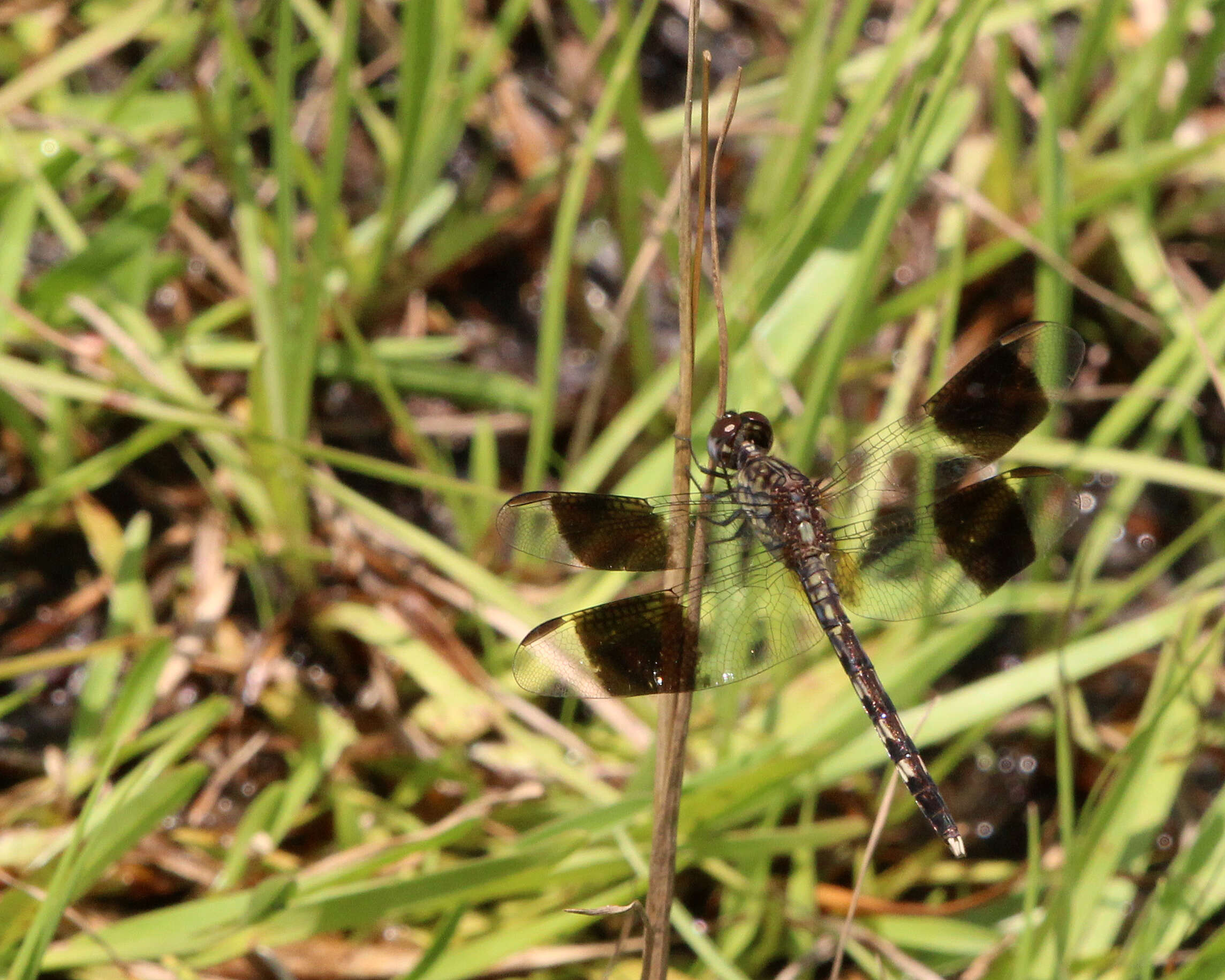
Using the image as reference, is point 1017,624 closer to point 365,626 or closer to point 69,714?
point 365,626

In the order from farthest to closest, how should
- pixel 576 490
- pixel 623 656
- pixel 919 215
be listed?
pixel 919 215
pixel 576 490
pixel 623 656

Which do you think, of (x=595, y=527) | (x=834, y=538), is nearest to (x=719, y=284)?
(x=595, y=527)

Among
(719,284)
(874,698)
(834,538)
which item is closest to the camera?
(719,284)

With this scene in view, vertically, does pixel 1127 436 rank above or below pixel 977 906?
above

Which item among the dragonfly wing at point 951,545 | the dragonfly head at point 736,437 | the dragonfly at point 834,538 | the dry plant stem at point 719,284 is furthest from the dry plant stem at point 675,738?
the dragonfly wing at point 951,545

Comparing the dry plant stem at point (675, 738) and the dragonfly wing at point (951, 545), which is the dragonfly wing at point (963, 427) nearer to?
the dragonfly wing at point (951, 545)

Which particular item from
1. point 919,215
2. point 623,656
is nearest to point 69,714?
point 623,656

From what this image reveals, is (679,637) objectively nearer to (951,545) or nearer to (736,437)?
(736,437)
